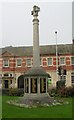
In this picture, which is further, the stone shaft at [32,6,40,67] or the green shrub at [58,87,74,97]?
the green shrub at [58,87,74,97]

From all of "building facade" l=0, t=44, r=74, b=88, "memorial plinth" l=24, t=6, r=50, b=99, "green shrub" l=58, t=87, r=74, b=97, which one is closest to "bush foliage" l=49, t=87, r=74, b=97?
"green shrub" l=58, t=87, r=74, b=97

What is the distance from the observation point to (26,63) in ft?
172

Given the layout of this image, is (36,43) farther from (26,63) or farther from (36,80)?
A: (26,63)

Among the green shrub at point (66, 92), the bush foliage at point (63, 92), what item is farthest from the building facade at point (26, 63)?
the green shrub at point (66, 92)

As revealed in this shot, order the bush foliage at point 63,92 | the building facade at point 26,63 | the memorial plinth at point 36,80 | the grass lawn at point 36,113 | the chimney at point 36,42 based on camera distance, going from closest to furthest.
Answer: the grass lawn at point 36,113, the memorial plinth at point 36,80, the chimney at point 36,42, the bush foliage at point 63,92, the building facade at point 26,63

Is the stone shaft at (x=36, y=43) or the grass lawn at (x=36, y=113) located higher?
the stone shaft at (x=36, y=43)

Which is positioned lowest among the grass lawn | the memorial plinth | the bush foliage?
the bush foliage

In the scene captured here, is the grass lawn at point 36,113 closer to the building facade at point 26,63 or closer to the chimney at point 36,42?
the chimney at point 36,42

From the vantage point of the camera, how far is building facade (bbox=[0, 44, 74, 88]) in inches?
2005

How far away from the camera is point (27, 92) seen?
76.5 feet

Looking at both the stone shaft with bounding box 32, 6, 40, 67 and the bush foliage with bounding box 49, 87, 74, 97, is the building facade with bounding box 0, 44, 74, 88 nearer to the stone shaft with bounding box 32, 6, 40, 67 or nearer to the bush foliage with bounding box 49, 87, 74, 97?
the bush foliage with bounding box 49, 87, 74, 97

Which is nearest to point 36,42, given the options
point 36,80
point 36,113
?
point 36,80

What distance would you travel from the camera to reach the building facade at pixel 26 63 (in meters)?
50.9

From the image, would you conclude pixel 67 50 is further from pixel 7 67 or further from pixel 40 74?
pixel 40 74
